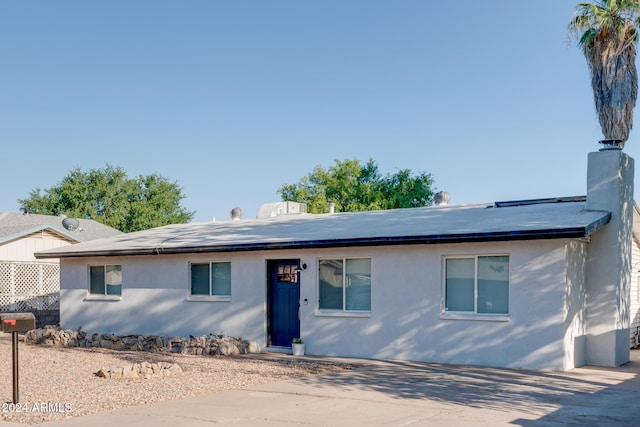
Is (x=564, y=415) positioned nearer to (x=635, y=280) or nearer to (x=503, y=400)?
(x=503, y=400)

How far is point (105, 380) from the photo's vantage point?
12.5m

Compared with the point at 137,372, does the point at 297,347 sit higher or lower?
lower

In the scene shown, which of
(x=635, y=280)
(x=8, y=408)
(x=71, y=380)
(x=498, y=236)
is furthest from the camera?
(x=635, y=280)

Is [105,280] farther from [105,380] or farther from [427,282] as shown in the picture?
[427,282]

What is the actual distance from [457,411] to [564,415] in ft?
4.41

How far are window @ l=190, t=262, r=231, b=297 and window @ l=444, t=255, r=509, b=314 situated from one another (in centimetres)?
600

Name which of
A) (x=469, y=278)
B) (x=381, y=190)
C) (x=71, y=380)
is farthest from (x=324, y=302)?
(x=381, y=190)

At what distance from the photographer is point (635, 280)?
20.0m

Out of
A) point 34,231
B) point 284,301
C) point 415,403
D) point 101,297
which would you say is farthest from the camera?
point 34,231

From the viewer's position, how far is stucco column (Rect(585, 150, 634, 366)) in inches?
578

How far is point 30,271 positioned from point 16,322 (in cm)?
1746

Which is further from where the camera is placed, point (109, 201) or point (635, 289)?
point (109, 201)

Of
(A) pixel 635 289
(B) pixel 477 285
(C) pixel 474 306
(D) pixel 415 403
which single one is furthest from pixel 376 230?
(A) pixel 635 289

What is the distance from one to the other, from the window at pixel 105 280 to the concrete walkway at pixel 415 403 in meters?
9.97
